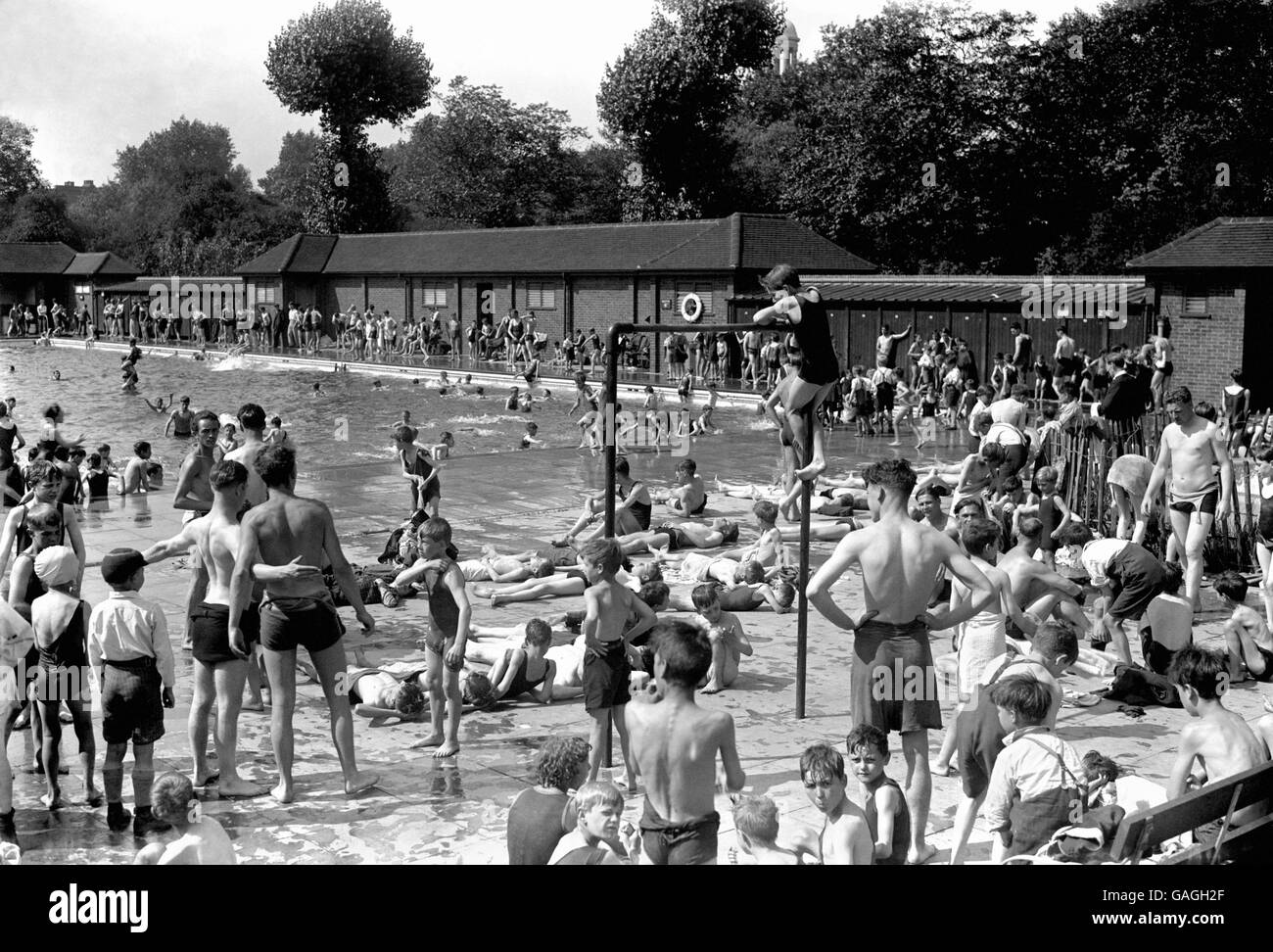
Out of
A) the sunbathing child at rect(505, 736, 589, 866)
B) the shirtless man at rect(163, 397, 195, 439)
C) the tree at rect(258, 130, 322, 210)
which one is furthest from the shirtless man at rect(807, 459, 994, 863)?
the tree at rect(258, 130, 322, 210)

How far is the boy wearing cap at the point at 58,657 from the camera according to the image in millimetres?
7238

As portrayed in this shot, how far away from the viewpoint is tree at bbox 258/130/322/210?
108 meters

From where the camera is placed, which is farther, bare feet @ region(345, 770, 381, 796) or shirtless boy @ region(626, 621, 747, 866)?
bare feet @ region(345, 770, 381, 796)

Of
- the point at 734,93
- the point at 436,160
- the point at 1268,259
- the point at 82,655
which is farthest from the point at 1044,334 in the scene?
the point at 436,160

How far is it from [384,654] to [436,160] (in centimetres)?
7043

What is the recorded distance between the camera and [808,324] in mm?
8523

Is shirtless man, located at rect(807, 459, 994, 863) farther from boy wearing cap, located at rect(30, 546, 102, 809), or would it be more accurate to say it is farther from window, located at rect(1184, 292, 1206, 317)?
window, located at rect(1184, 292, 1206, 317)

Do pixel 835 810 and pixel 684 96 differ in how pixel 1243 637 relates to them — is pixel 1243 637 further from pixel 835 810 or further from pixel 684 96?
pixel 684 96

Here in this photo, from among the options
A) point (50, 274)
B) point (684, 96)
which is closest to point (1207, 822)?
point (684, 96)

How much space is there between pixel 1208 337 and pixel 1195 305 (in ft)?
2.48

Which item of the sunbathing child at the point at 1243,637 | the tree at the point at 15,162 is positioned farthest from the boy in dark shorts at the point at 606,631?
the tree at the point at 15,162

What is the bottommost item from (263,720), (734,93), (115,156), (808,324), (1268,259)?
(263,720)

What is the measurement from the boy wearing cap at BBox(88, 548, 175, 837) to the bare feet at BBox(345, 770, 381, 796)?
3.45ft
